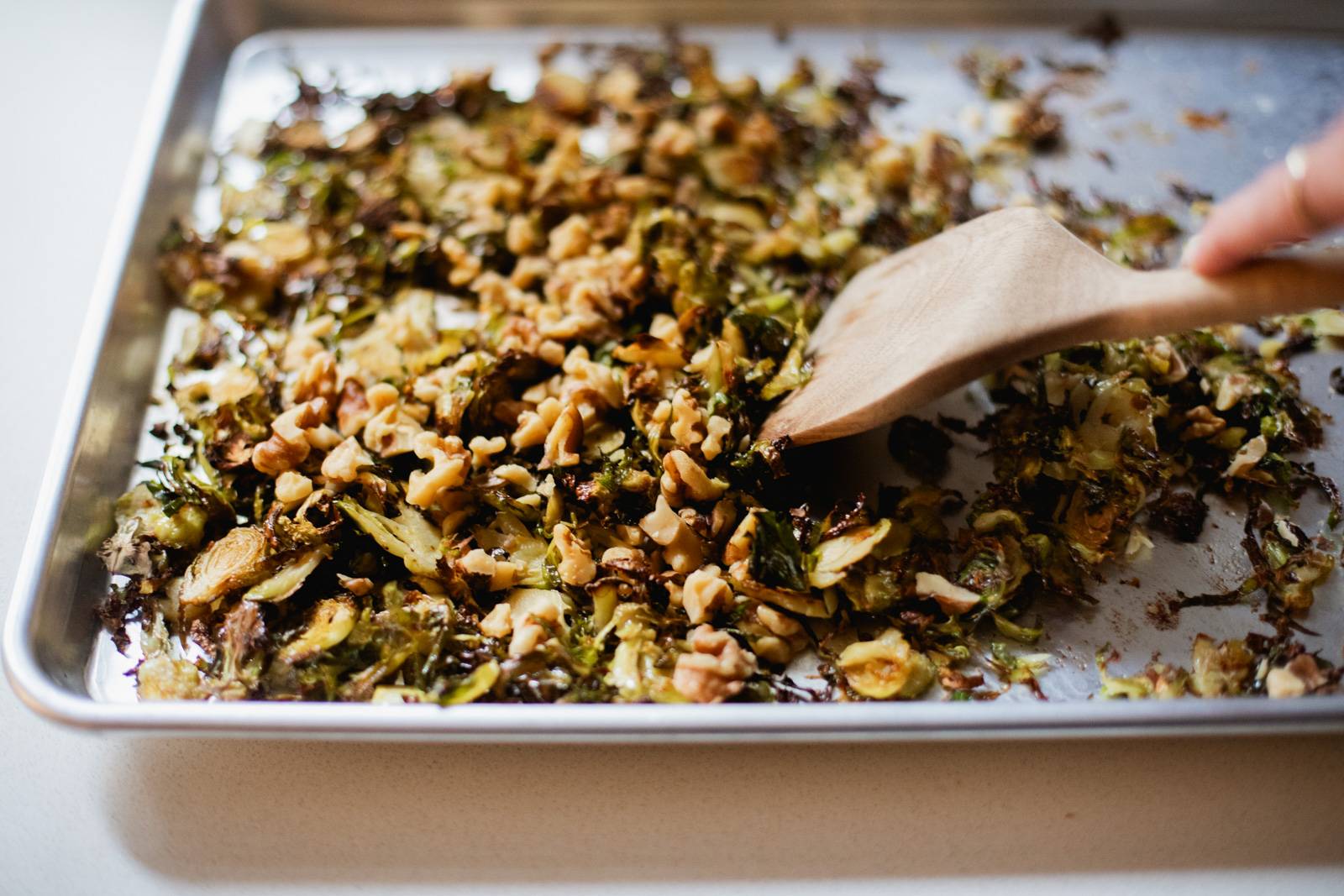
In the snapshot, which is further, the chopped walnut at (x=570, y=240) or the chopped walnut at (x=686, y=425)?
Result: the chopped walnut at (x=570, y=240)

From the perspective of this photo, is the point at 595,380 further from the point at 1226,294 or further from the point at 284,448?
the point at 1226,294

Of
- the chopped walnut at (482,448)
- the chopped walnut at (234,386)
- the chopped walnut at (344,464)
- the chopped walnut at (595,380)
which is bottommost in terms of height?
the chopped walnut at (234,386)

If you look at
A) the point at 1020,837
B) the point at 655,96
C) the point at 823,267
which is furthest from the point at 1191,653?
the point at 655,96

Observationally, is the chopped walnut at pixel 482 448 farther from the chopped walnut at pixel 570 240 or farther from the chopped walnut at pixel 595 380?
the chopped walnut at pixel 570 240

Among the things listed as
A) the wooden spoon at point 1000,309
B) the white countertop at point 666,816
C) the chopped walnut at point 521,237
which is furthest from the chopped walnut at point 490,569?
the chopped walnut at point 521,237

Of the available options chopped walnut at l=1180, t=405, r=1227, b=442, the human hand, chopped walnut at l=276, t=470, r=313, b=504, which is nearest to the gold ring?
the human hand

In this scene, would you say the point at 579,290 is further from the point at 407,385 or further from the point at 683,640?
the point at 683,640

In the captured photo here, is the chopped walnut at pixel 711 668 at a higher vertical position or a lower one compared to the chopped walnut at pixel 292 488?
higher
